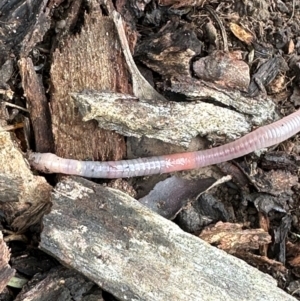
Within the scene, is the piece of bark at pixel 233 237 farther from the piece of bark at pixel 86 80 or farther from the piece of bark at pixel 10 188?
the piece of bark at pixel 10 188

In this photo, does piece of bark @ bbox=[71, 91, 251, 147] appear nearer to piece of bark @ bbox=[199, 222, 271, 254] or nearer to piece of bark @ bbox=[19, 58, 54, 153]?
piece of bark @ bbox=[19, 58, 54, 153]

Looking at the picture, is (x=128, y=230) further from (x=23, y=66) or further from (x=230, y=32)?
(x=230, y=32)

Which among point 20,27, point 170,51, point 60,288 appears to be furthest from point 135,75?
point 60,288

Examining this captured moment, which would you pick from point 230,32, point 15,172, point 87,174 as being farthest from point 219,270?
point 230,32

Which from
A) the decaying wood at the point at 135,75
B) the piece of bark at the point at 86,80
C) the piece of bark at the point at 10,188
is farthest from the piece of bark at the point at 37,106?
the decaying wood at the point at 135,75

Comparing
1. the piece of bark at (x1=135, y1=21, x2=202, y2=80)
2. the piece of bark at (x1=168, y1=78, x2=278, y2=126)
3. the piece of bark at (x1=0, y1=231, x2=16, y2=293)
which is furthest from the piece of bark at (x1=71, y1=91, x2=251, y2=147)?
the piece of bark at (x1=0, y1=231, x2=16, y2=293)

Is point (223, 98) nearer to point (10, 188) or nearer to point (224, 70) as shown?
point (224, 70)
